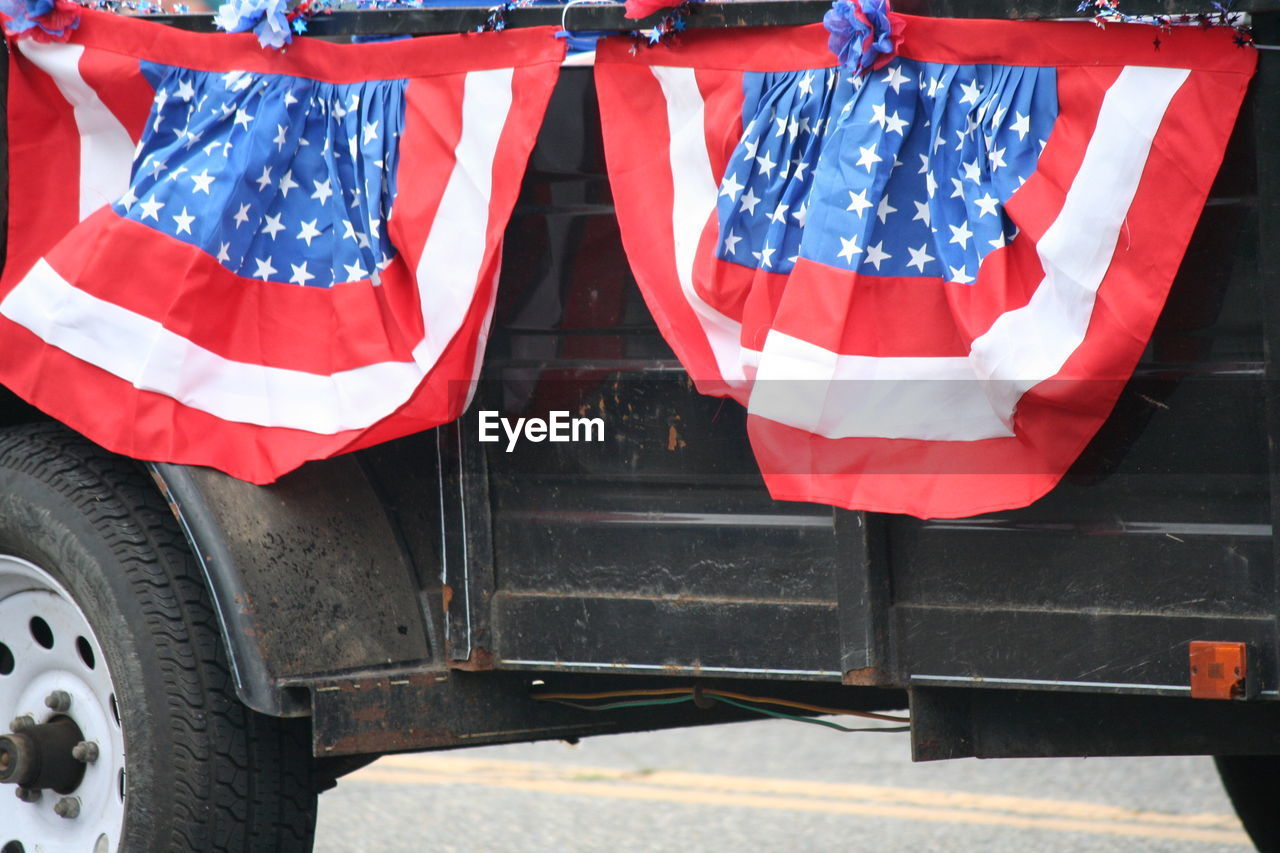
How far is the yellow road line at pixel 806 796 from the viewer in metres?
6.14

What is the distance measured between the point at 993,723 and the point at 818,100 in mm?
1210

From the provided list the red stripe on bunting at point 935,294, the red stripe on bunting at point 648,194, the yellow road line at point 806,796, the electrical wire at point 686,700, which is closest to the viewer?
the red stripe on bunting at point 935,294

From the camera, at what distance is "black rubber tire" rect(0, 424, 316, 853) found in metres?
3.58

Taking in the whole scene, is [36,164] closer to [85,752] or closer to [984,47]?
[85,752]

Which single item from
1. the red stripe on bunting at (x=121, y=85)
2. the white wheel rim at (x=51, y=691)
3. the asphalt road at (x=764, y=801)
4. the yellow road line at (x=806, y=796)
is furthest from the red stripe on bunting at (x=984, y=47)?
the yellow road line at (x=806, y=796)

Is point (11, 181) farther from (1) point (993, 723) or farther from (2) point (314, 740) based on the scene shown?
(1) point (993, 723)

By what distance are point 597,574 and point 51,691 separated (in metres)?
1.33

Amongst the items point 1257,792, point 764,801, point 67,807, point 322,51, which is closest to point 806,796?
point 764,801

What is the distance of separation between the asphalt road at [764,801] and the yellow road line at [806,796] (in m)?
0.01

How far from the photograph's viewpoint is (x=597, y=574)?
11.2 feet

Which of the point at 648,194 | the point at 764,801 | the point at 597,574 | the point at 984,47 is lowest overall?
the point at 764,801

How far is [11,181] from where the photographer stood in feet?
11.9

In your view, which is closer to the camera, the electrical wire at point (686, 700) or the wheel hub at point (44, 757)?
the electrical wire at point (686, 700)

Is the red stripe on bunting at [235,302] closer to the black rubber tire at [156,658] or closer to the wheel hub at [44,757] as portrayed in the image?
the black rubber tire at [156,658]
